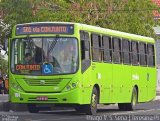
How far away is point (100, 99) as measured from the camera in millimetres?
22922

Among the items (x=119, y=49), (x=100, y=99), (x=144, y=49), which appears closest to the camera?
(x=100, y=99)

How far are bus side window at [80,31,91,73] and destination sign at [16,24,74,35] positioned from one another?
49cm

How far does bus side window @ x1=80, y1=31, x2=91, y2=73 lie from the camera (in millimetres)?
21297

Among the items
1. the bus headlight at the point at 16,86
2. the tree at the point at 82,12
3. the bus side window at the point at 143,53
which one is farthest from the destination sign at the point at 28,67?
the tree at the point at 82,12

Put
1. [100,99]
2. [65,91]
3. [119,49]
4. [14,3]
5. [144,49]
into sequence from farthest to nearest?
[14,3], [144,49], [119,49], [100,99], [65,91]

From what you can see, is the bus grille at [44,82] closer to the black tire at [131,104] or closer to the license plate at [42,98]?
the license plate at [42,98]

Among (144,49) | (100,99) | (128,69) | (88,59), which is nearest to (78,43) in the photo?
(88,59)

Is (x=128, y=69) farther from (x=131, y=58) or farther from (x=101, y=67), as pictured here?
(x=101, y=67)

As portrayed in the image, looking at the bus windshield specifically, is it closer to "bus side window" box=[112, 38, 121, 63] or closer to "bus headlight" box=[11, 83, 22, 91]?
"bus headlight" box=[11, 83, 22, 91]

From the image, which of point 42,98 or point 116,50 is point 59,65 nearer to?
point 42,98

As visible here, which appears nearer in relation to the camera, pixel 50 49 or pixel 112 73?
pixel 50 49

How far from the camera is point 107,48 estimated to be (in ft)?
77.7

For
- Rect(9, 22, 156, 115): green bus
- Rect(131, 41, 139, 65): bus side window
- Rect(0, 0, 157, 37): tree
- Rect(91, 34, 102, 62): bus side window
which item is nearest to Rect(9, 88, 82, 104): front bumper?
Rect(9, 22, 156, 115): green bus

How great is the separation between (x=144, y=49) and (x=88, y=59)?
6.67 metres
